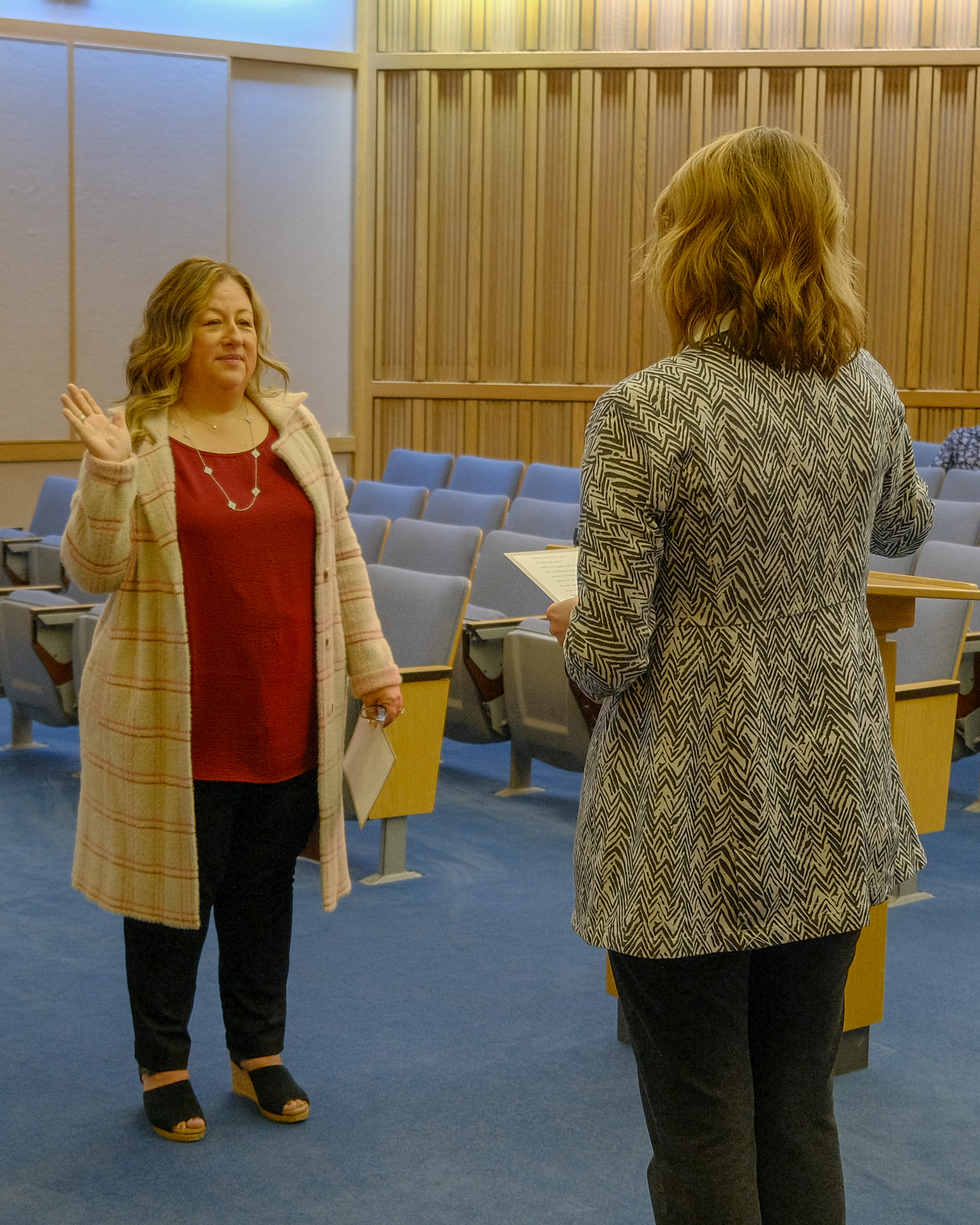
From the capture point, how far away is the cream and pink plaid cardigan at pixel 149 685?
7.20ft

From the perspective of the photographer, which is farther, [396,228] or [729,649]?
[396,228]

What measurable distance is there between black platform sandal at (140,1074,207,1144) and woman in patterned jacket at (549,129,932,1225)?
1.18 metres

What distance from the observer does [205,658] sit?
2281mm

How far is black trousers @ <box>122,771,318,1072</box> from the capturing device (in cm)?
235

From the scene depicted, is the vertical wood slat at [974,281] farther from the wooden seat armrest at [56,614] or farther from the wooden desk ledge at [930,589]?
the wooden desk ledge at [930,589]

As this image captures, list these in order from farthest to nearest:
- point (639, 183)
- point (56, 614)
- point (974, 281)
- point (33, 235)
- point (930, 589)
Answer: point (639, 183)
point (974, 281)
point (33, 235)
point (56, 614)
point (930, 589)

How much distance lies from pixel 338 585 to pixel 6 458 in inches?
265

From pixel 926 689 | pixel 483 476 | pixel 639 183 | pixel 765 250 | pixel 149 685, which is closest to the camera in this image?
pixel 765 250

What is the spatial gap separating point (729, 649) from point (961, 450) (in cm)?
681

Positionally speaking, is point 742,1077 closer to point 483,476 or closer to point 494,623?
point 494,623

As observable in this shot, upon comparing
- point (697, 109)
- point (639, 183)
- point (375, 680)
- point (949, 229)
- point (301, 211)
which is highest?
point (697, 109)

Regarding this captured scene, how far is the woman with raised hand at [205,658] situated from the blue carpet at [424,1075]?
0.51 feet

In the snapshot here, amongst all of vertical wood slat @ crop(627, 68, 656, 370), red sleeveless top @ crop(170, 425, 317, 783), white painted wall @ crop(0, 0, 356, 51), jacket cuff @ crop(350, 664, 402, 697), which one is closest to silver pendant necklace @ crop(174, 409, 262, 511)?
red sleeveless top @ crop(170, 425, 317, 783)

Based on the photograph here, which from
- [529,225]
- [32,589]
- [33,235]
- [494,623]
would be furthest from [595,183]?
[494,623]
